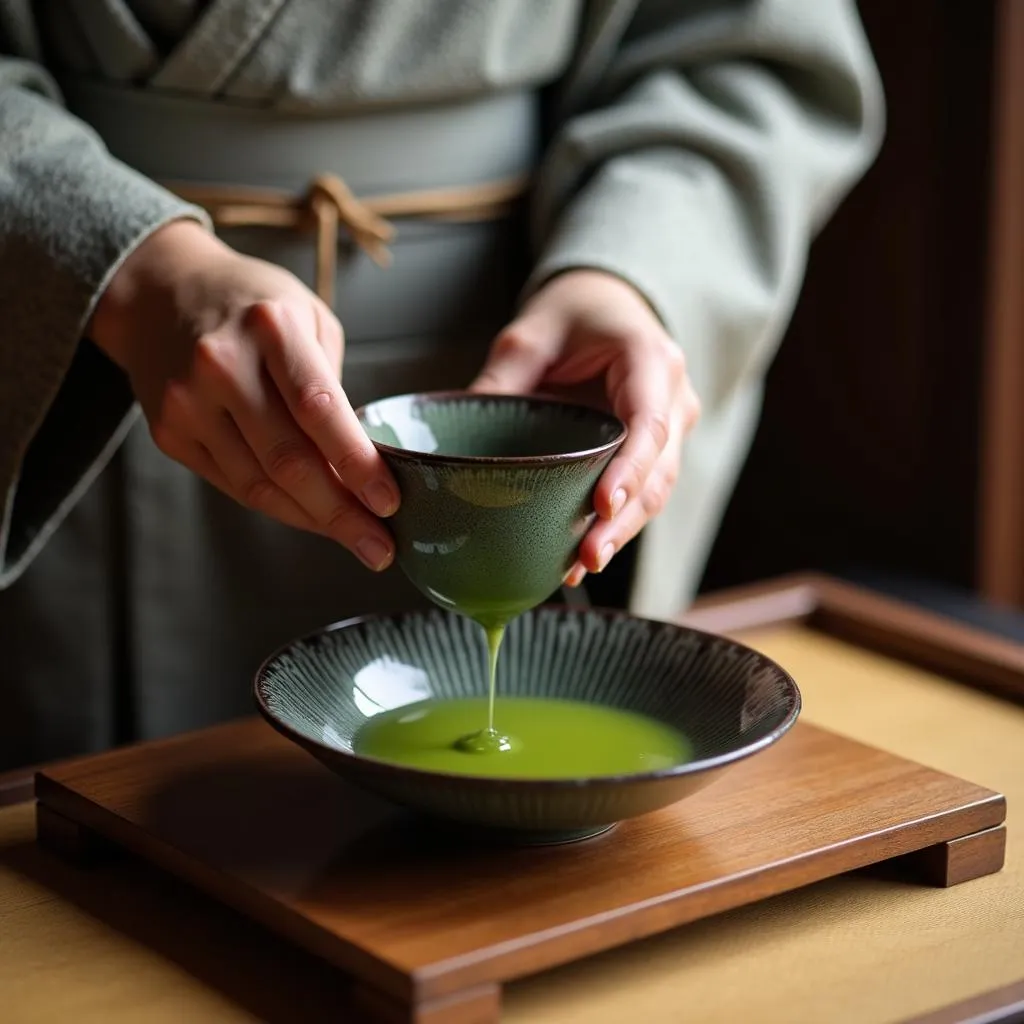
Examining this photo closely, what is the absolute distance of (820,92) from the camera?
56.2 inches

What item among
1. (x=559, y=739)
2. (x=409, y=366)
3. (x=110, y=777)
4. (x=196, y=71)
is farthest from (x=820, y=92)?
(x=110, y=777)

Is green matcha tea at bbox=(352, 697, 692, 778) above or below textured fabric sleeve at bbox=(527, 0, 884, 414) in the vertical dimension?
below

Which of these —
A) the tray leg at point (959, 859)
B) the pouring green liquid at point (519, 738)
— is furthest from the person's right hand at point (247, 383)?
the tray leg at point (959, 859)

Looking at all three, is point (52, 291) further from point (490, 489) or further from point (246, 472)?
point (490, 489)

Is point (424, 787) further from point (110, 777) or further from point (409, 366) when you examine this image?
point (409, 366)

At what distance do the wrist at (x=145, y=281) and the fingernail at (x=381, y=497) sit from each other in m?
0.23

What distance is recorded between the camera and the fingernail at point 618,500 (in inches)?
34.9

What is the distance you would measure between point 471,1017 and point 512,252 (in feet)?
2.64

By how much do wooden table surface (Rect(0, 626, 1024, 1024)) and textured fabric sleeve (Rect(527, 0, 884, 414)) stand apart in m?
0.53

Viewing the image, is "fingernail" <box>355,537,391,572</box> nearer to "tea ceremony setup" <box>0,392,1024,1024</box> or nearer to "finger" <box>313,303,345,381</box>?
"tea ceremony setup" <box>0,392,1024,1024</box>

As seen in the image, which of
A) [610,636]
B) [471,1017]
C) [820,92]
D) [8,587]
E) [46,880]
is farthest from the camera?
[820,92]

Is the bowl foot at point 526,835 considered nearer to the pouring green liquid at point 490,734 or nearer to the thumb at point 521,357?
the pouring green liquid at point 490,734

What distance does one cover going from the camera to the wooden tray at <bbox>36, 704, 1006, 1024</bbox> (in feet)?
2.47

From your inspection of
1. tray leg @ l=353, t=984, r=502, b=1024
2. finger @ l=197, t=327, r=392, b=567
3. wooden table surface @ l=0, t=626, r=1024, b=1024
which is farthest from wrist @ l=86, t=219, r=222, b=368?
tray leg @ l=353, t=984, r=502, b=1024
